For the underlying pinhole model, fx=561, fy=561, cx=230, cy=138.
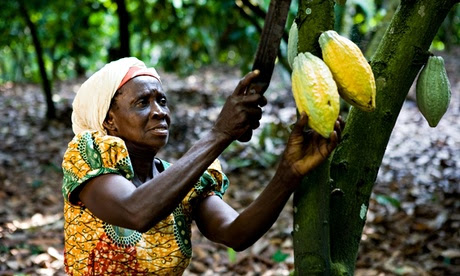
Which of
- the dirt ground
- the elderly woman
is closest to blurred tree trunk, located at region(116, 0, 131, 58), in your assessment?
the dirt ground

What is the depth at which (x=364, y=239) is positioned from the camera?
3371 millimetres

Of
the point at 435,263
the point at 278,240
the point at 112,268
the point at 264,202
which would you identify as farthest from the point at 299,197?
the point at 278,240

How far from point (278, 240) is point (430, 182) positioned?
1.21m

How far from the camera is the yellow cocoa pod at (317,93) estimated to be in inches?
41.3

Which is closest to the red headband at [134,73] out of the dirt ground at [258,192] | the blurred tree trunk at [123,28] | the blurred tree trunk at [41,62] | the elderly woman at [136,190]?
the elderly woman at [136,190]

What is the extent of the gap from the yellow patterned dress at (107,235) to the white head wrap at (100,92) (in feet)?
0.33

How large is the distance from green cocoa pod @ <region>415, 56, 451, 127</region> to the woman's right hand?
0.38 m

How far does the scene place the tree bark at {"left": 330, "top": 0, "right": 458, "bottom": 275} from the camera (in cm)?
127

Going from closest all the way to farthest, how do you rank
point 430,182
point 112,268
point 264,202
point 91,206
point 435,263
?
point 264,202 → point 91,206 → point 112,268 → point 435,263 → point 430,182

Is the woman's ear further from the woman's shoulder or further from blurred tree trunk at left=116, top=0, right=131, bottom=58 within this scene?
blurred tree trunk at left=116, top=0, right=131, bottom=58

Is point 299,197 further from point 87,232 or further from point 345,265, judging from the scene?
point 87,232

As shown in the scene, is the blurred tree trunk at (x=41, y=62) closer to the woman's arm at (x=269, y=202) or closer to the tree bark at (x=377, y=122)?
the woman's arm at (x=269, y=202)

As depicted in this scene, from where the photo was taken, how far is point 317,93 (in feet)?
3.44

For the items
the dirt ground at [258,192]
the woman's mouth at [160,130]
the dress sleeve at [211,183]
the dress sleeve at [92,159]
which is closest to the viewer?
the dress sleeve at [92,159]
